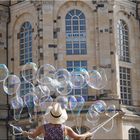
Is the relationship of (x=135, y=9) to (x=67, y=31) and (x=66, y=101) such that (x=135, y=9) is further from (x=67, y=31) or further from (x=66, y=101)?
(x=66, y=101)

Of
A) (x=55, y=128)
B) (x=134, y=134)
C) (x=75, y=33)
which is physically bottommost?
(x=134, y=134)

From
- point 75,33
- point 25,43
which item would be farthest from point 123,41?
point 25,43

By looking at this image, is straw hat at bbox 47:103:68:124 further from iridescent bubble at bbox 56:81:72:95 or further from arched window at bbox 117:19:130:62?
arched window at bbox 117:19:130:62

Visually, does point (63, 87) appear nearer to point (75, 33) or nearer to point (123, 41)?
point (75, 33)

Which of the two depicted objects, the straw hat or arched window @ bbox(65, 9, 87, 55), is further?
arched window @ bbox(65, 9, 87, 55)

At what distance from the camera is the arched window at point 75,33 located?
3416cm

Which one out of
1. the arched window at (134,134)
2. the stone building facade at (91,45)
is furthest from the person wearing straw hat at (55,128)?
the arched window at (134,134)

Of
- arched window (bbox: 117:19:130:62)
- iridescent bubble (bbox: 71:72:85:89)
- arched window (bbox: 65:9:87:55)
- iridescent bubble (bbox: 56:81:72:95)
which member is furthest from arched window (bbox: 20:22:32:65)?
iridescent bubble (bbox: 71:72:85:89)

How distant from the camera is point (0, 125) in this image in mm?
35469

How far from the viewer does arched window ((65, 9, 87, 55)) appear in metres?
34.2

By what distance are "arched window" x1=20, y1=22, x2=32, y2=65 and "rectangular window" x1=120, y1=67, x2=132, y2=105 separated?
6950 millimetres

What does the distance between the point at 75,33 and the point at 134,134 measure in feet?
27.8

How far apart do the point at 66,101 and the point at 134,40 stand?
15.2m

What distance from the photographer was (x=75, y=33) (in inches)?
1352
